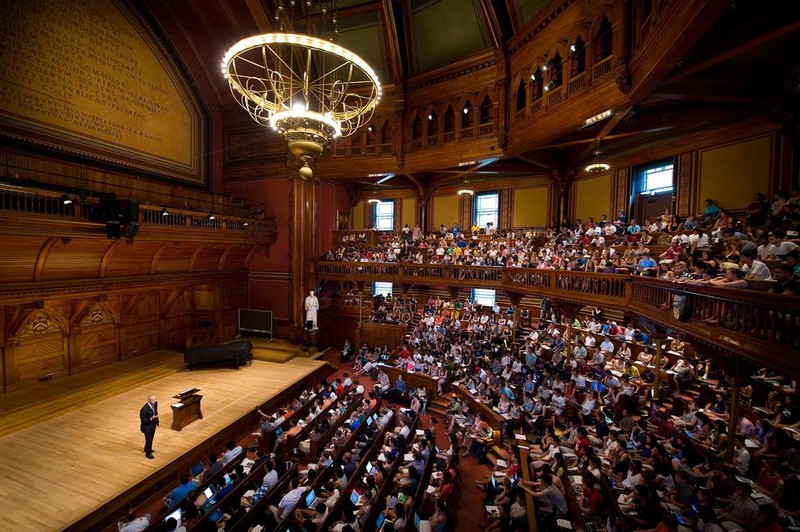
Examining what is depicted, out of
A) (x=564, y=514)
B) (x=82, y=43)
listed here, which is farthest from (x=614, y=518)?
(x=82, y=43)

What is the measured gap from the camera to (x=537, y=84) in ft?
36.1

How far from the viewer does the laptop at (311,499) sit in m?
6.20

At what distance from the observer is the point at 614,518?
5.07 meters

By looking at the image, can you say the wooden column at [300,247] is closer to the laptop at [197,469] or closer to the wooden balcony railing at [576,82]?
the laptop at [197,469]

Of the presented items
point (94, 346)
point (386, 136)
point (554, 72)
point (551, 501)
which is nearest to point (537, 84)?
point (554, 72)

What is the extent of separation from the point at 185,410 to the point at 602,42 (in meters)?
13.8

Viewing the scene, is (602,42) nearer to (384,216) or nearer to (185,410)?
(384,216)

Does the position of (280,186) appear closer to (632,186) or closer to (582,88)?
(582,88)

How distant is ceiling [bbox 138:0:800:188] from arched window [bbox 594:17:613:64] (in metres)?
1.53

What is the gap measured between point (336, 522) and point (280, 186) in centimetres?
1357

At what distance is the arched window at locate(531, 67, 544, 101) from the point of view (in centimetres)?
1086

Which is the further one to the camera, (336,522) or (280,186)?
(280,186)

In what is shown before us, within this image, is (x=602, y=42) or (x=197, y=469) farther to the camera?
(x=602, y=42)

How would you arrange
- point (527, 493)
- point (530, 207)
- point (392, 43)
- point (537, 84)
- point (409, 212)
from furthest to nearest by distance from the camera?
1. point (409, 212)
2. point (530, 207)
3. point (392, 43)
4. point (537, 84)
5. point (527, 493)
